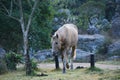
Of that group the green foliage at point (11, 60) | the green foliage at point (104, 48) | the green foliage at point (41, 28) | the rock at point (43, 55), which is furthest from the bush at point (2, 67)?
the green foliage at point (104, 48)

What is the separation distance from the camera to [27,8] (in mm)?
23797

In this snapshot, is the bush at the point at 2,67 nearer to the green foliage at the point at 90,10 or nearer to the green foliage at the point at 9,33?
the green foliage at the point at 9,33

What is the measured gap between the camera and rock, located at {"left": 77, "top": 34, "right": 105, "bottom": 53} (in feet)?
114

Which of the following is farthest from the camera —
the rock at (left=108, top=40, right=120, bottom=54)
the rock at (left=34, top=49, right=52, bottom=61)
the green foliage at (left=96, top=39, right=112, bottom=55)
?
the green foliage at (left=96, top=39, right=112, bottom=55)

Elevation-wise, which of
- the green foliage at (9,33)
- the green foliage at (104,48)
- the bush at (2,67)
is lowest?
the bush at (2,67)

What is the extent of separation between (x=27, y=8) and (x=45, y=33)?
9.81 feet

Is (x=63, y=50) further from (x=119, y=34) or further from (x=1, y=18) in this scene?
(x=119, y=34)

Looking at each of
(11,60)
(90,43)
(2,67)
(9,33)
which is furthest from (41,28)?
(90,43)

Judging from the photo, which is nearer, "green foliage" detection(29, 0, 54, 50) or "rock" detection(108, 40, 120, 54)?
"green foliage" detection(29, 0, 54, 50)

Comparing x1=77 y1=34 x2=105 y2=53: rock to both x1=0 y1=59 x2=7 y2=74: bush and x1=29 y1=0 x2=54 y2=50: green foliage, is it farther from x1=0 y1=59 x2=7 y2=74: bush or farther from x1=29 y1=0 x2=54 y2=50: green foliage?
x1=0 y1=59 x2=7 y2=74: bush

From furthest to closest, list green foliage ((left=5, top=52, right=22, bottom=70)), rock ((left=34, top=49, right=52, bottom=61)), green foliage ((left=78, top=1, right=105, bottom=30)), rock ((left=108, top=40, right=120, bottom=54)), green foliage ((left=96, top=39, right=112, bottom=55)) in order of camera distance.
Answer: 1. green foliage ((left=78, top=1, right=105, bottom=30))
2. green foliage ((left=96, top=39, right=112, bottom=55))
3. rock ((left=34, top=49, right=52, bottom=61))
4. rock ((left=108, top=40, right=120, bottom=54))
5. green foliage ((left=5, top=52, right=22, bottom=70))

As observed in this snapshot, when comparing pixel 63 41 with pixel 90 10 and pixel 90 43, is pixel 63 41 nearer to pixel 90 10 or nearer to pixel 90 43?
pixel 90 43

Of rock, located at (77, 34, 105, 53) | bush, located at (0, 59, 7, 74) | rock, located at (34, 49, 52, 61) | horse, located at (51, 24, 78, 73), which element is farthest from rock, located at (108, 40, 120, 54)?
bush, located at (0, 59, 7, 74)

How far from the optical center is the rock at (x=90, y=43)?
3477 centimetres
